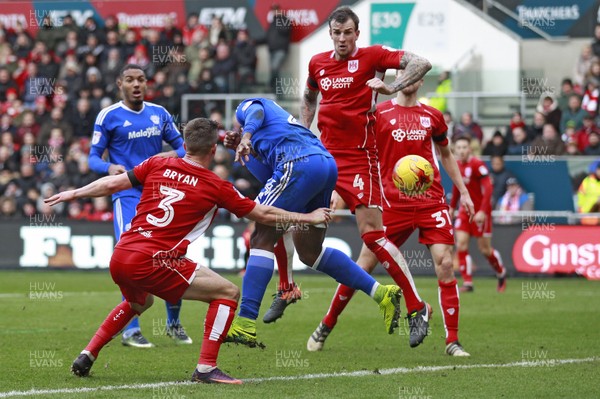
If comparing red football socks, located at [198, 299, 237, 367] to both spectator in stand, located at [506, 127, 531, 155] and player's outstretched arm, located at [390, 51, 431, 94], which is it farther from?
spectator in stand, located at [506, 127, 531, 155]

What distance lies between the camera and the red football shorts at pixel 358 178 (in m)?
9.47

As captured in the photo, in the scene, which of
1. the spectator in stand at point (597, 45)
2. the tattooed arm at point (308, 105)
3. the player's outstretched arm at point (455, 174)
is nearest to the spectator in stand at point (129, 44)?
the spectator in stand at point (597, 45)

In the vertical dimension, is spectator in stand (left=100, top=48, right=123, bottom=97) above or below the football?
above

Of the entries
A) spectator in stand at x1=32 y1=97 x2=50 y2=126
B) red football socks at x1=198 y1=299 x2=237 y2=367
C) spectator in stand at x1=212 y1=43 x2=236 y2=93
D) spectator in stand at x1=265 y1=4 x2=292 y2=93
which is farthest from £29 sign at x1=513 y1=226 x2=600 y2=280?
red football socks at x1=198 y1=299 x2=237 y2=367

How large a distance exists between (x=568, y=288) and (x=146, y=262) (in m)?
10.9

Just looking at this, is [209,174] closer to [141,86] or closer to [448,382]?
[448,382]

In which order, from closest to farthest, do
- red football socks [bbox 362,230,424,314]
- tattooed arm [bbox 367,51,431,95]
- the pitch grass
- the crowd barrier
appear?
the pitch grass, tattooed arm [bbox 367,51,431,95], red football socks [bbox 362,230,424,314], the crowd barrier

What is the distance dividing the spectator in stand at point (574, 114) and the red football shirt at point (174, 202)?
15454 mm

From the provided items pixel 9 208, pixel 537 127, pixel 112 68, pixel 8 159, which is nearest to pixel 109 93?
pixel 112 68

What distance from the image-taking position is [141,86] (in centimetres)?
1075

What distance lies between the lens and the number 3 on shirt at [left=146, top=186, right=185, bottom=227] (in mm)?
7664

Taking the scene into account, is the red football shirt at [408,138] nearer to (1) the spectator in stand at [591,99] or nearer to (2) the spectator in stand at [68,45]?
(1) the spectator in stand at [591,99]

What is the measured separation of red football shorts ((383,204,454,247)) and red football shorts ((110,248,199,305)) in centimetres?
276

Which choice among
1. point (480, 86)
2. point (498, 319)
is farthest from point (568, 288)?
point (480, 86)
